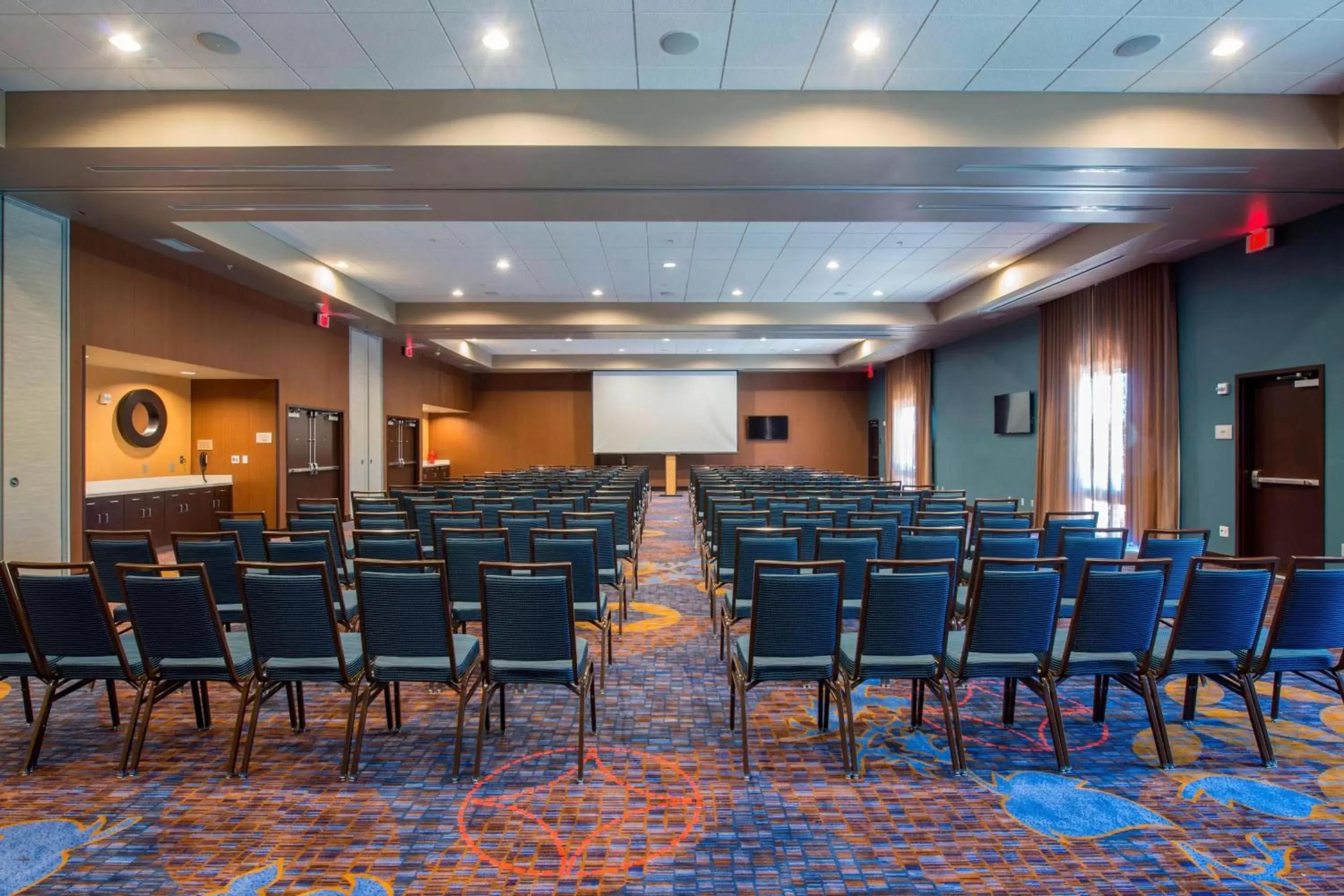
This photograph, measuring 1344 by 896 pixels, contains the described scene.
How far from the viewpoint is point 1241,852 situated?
2318 mm

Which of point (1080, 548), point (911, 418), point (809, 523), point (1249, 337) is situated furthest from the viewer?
point (911, 418)

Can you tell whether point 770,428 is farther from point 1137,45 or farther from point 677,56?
point 677,56

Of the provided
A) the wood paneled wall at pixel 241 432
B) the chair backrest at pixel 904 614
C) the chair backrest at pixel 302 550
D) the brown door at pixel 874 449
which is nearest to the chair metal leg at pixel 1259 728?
the chair backrest at pixel 904 614

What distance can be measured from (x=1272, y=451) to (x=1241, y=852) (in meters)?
6.69

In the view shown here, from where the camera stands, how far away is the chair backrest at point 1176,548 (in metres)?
4.20

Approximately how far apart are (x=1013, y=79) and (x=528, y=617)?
500 centimetres

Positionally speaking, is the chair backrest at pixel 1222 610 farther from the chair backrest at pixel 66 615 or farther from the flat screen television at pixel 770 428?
the flat screen television at pixel 770 428

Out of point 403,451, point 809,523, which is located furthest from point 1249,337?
point 403,451

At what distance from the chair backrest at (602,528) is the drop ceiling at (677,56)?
3252 millimetres

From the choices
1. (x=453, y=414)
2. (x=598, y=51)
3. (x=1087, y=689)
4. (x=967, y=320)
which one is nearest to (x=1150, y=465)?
(x=967, y=320)

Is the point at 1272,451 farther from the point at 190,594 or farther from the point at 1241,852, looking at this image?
the point at 190,594

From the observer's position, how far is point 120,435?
1006 cm

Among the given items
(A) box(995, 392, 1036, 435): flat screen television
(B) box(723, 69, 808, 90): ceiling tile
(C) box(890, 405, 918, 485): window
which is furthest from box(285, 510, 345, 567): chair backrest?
(C) box(890, 405, 918, 485): window

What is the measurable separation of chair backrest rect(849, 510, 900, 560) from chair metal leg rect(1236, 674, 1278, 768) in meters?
1.91
